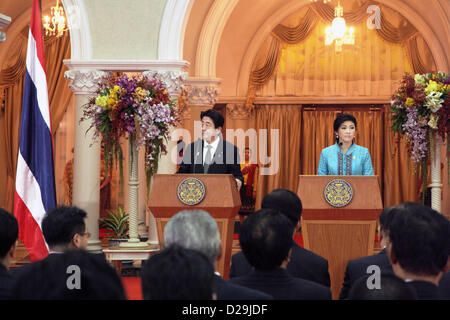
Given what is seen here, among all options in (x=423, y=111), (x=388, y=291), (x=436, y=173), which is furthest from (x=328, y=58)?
(x=388, y=291)

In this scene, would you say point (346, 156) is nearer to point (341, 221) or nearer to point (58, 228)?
point (341, 221)

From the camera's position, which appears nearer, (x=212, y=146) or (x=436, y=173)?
(x=212, y=146)

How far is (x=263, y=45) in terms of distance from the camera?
44.1 feet

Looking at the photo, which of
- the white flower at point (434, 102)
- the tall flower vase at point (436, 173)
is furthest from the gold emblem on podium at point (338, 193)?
the tall flower vase at point (436, 173)

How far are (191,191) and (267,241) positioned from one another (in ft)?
9.69

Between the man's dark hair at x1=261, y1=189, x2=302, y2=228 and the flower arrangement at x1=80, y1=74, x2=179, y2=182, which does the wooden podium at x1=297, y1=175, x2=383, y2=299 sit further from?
the flower arrangement at x1=80, y1=74, x2=179, y2=182

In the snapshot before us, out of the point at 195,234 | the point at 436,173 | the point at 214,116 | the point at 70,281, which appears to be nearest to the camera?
the point at 70,281

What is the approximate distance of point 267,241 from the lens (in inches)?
97.7

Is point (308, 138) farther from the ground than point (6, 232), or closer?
farther from the ground

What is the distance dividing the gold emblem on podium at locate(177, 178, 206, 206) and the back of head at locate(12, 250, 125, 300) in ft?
12.3

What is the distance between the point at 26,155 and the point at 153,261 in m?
3.94

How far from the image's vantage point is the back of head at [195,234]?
95.0 inches

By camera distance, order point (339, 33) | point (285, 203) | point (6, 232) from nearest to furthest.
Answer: point (6, 232), point (285, 203), point (339, 33)
